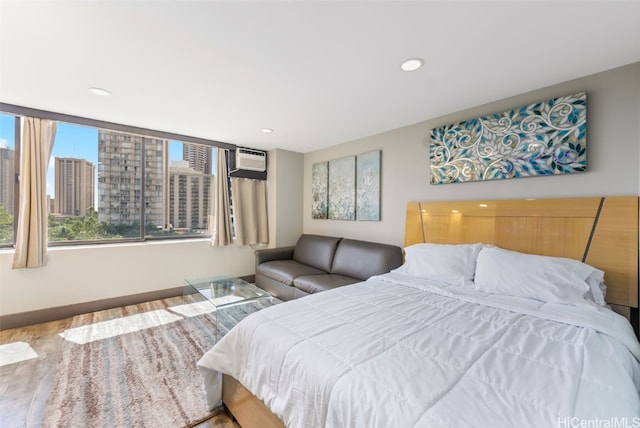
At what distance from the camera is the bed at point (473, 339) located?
843 millimetres

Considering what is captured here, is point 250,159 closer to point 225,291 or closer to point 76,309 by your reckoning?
point 225,291

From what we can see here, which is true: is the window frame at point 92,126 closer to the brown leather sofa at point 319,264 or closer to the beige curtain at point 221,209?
the beige curtain at point 221,209

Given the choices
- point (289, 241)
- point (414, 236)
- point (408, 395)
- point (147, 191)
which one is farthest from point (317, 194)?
point (408, 395)

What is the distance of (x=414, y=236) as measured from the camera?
291cm

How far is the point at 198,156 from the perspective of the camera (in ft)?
13.1

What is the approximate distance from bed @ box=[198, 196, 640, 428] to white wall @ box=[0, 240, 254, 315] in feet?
8.17

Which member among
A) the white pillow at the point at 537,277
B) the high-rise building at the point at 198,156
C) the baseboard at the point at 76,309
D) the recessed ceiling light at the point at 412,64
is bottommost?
the baseboard at the point at 76,309

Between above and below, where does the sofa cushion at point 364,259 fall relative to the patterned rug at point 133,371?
above

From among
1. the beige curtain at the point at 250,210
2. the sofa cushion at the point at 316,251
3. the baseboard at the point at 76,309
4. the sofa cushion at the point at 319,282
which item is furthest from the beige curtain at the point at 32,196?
the sofa cushion at the point at 316,251

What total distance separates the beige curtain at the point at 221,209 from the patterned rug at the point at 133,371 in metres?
1.32

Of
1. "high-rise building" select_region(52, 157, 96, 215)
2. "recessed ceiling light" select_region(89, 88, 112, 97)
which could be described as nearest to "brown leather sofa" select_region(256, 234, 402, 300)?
"high-rise building" select_region(52, 157, 96, 215)

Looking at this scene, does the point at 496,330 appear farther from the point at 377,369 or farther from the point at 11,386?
the point at 11,386

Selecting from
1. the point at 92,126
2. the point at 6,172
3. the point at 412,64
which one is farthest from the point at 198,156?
the point at 412,64

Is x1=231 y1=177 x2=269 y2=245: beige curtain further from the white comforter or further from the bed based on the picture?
the white comforter
